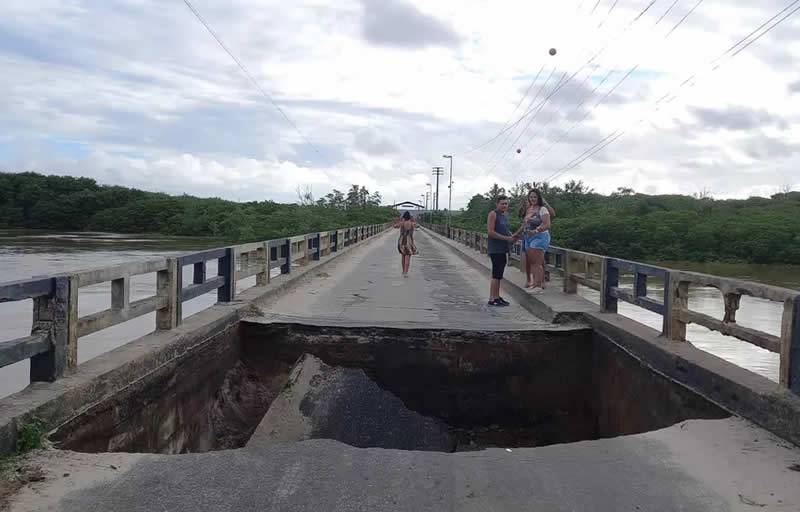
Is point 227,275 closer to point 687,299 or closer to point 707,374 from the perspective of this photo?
point 687,299

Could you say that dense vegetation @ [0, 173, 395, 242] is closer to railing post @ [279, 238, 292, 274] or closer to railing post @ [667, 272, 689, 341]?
railing post @ [279, 238, 292, 274]

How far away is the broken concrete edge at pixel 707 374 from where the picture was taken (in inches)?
162

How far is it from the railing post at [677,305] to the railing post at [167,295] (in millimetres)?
4447

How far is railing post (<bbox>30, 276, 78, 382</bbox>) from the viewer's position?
13.8 ft

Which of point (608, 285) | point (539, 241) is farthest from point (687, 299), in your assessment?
point (539, 241)

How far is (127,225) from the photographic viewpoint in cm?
10050

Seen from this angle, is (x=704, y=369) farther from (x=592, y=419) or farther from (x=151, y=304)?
(x=151, y=304)

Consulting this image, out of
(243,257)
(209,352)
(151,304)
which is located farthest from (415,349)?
(243,257)

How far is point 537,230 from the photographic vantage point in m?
10.1

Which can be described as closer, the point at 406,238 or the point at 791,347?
the point at 791,347

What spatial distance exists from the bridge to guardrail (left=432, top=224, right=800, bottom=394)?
19mm

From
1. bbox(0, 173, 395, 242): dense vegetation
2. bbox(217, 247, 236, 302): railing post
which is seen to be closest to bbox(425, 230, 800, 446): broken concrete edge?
bbox(217, 247, 236, 302): railing post

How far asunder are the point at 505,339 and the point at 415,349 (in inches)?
40.4

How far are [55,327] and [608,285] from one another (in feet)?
19.3
